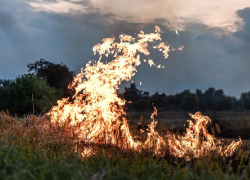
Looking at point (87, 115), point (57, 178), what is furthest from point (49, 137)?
point (57, 178)

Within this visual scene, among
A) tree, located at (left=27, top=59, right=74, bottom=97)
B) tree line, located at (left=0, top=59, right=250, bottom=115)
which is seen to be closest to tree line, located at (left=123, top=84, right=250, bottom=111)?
tree line, located at (left=0, top=59, right=250, bottom=115)

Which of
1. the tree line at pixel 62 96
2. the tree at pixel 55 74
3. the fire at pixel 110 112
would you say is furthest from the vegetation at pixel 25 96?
the fire at pixel 110 112

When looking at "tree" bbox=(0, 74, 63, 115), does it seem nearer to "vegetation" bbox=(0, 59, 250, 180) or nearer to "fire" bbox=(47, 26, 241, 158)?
"vegetation" bbox=(0, 59, 250, 180)

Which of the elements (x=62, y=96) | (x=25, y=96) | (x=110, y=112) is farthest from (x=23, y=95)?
(x=110, y=112)

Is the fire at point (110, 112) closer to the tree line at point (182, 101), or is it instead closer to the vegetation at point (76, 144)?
the vegetation at point (76, 144)

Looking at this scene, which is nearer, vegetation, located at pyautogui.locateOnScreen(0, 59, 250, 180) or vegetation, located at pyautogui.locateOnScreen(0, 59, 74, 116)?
vegetation, located at pyautogui.locateOnScreen(0, 59, 250, 180)

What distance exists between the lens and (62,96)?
35.1 meters

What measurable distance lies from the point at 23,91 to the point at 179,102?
22.4m

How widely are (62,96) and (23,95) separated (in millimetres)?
6631

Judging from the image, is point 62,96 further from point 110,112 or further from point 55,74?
point 110,112

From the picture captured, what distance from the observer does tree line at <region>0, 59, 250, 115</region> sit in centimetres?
2903

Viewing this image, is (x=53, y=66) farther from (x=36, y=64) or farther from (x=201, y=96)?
(x=201, y=96)

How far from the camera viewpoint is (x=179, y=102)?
43594mm

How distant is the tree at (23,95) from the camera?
1129 inches
